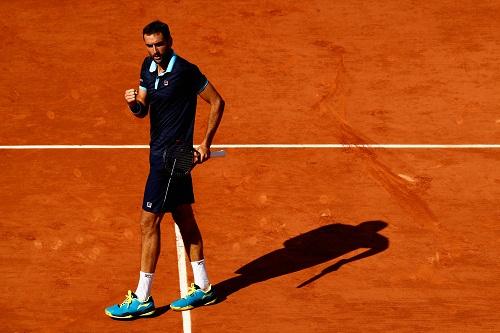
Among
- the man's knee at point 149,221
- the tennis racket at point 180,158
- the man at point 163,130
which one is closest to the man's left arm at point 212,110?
the man at point 163,130

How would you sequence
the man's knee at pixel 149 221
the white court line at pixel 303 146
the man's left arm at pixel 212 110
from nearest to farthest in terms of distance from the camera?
the man's left arm at pixel 212 110
the man's knee at pixel 149 221
the white court line at pixel 303 146

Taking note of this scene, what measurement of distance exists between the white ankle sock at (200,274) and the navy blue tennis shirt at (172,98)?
1256 millimetres

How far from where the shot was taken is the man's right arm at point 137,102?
1103cm

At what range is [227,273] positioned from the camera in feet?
41.4

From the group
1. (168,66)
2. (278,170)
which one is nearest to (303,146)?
(278,170)

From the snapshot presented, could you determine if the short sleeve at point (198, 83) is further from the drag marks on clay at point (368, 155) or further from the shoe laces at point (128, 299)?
the drag marks on clay at point (368, 155)

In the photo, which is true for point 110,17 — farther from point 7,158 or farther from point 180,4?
point 7,158

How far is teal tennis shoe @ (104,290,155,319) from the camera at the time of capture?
38.7 ft

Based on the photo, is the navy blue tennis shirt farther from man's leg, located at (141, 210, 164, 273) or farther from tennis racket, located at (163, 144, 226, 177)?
man's leg, located at (141, 210, 164, 273)

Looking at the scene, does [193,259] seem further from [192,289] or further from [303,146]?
[303,146]

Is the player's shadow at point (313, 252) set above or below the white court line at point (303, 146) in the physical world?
below

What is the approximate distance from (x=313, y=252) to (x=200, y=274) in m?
1.59

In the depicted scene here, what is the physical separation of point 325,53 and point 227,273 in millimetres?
5489

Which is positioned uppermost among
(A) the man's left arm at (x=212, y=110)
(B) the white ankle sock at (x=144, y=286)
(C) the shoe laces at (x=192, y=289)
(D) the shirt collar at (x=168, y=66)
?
(D) the shirt collar at (x=168, y=66)
